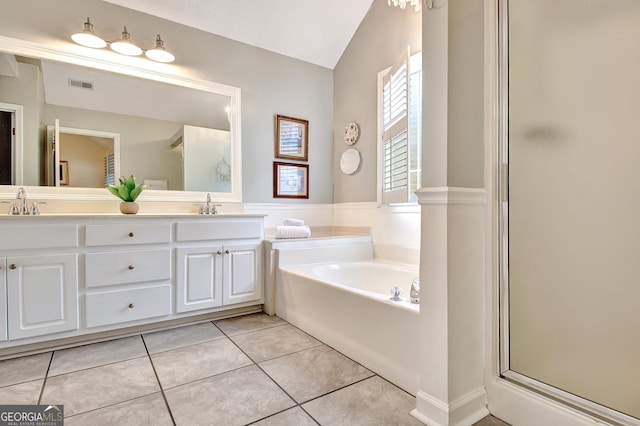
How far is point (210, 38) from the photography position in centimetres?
297

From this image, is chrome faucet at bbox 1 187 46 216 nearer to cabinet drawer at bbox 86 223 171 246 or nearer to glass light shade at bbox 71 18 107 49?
cabinet drawer at bbox 86 223 171 246

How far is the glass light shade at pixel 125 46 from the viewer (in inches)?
98.7

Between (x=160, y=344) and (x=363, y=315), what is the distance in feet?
4.38

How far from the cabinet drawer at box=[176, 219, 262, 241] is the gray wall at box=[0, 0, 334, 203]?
1.78 ft

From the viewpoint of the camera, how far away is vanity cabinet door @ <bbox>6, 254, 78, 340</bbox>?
186 cm

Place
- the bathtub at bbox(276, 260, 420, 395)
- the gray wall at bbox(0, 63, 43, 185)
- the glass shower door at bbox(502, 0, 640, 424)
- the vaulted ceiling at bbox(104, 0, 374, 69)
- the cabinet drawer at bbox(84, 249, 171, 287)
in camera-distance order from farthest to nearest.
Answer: the vaulted ceiling at bbox(104, 0, 374, 69) < the gray wall at bbox(0, 63, 43, 185) < the cabinet drawer at bbox(84, 249, 171, 287) < the bathtub at bbox(276, 260, 420, 395) < the glass shower door at bbox(502, 0, 640, 424)

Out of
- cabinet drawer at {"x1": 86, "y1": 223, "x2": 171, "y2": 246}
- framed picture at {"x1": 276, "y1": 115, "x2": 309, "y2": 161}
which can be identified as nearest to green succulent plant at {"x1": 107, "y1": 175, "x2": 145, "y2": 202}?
cabinet drawer at {"x1": 86, "y1": 223, "x2": 171, "y2": 246}

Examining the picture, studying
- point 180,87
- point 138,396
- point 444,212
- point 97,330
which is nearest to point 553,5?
point 444,212

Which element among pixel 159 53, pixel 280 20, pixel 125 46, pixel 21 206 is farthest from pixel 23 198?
pixel 280 20

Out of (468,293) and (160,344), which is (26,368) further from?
(468,293)

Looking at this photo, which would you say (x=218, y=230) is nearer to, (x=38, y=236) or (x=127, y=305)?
(x=127, y=305)

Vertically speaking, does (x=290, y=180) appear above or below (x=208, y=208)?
above

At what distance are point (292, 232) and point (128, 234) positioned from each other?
123cm

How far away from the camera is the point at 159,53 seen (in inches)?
105
